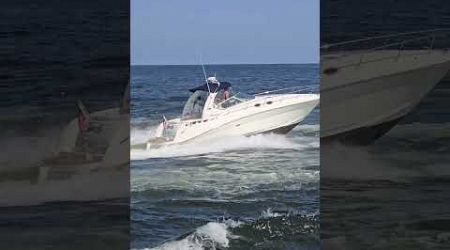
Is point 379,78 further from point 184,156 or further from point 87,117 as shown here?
point 184,156

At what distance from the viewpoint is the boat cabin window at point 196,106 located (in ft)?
31.5

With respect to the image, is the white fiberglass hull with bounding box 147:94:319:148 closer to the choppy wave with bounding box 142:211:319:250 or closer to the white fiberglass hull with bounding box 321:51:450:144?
the choppy wave with bounding box 142:211:319:250

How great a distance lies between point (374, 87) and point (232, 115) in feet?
18.9

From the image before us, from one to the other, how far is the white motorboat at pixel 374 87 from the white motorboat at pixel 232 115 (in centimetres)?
506

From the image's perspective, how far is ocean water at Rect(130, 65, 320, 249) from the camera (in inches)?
245

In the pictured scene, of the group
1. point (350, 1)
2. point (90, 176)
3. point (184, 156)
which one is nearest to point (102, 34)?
point (90, 176)

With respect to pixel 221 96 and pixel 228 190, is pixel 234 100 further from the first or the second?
pixel 228 190

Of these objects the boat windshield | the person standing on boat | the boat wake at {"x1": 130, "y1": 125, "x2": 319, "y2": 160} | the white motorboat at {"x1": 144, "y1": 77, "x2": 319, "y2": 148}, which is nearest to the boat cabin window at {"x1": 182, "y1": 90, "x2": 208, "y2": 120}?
the white motorboat at {"x1": 144, "y1": 77, "x2": 319, "y2": 148}

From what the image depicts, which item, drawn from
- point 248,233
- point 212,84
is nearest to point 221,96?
point 212,84

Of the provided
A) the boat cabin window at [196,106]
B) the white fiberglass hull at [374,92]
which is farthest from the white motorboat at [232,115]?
the white fiberglass hull at [374,92]

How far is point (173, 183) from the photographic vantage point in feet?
28.9

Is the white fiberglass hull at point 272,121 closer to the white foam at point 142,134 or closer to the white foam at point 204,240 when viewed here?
the white foam at point 142,134

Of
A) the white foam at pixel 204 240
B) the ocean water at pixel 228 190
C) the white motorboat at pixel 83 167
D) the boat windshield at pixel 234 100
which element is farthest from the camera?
the boat windshield at pixel 234 100

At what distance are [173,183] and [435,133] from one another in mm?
5447
